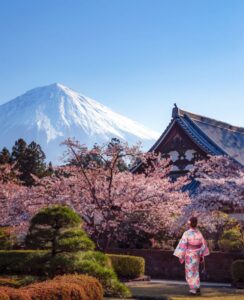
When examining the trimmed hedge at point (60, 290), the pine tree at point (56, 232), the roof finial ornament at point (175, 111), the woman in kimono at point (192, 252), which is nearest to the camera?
the trimmed hedge at point (60, 290)

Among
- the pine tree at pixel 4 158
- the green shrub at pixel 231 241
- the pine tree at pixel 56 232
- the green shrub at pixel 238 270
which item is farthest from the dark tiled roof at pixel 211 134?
the pine tree at pixel 56 232

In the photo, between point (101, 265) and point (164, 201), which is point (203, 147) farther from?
point (101, 265)

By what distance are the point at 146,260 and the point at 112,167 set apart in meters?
6.27

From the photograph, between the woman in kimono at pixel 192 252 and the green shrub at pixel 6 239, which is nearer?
the woman in kimono at pixel 192 252

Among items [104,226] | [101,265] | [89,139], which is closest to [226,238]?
[104,226]

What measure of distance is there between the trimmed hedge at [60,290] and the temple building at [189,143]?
64.1 ft

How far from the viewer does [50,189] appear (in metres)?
18.3

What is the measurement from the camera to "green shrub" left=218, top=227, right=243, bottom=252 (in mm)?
21438

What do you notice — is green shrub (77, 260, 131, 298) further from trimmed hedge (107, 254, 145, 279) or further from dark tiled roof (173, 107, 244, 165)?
dark tiled roof (173, 107, 244, 165)

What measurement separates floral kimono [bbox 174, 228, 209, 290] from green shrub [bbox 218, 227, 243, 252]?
7.64 meters

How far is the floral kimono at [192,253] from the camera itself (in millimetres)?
13727

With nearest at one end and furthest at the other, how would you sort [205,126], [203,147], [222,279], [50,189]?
1. [50,189]
2. [222,279]
3. [203,147]
4. [205,126]

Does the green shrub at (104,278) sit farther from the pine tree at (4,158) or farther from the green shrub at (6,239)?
the pine tree at (4,158)

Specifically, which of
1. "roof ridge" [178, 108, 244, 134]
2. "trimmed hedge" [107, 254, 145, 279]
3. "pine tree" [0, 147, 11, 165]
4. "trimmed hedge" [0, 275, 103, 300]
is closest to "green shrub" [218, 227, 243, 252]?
"trimmed hedge" [107, 254, 145, 279]
